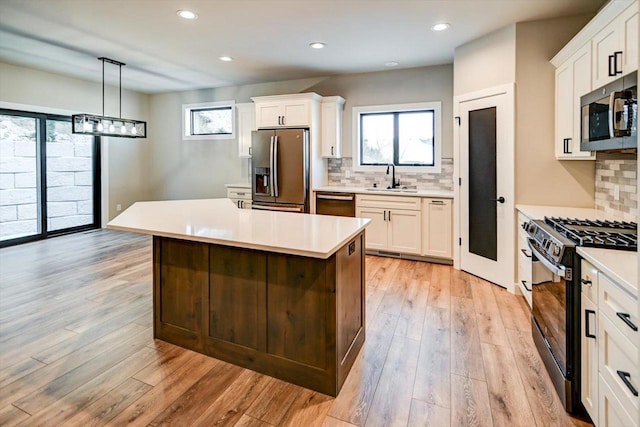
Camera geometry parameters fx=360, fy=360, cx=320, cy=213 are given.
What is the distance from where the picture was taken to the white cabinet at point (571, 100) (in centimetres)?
277

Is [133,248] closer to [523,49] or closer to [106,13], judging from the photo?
[106,13]

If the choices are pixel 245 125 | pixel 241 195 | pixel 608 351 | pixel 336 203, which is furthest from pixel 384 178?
pixel 608 351

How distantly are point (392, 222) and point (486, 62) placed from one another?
2.17 meters

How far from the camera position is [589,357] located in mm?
1710

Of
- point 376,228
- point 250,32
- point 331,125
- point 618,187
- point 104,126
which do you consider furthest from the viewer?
point 331,125

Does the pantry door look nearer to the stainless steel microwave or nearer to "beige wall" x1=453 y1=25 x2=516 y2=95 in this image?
"beige wall" x1=453 y1=25 x2=516 y2=95

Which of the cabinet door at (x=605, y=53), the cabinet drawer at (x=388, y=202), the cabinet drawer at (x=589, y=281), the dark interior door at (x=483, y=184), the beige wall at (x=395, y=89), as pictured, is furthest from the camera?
the beige wall at (x=395, y=89)

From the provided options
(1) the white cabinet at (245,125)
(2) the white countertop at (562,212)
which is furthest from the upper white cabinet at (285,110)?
(2) the white countertop at (562,212)

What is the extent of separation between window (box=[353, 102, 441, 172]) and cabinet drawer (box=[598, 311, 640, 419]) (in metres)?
3.81

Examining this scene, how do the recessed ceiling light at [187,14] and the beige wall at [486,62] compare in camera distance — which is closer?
the recessed ceiling light at [187,14]

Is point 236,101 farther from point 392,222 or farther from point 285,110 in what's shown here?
point 392,222

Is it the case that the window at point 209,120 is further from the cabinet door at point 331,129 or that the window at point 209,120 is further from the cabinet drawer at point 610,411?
the cabinet drawer at point 610,411

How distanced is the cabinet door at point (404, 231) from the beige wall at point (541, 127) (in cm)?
137

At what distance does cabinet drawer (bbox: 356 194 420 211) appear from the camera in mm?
4711
